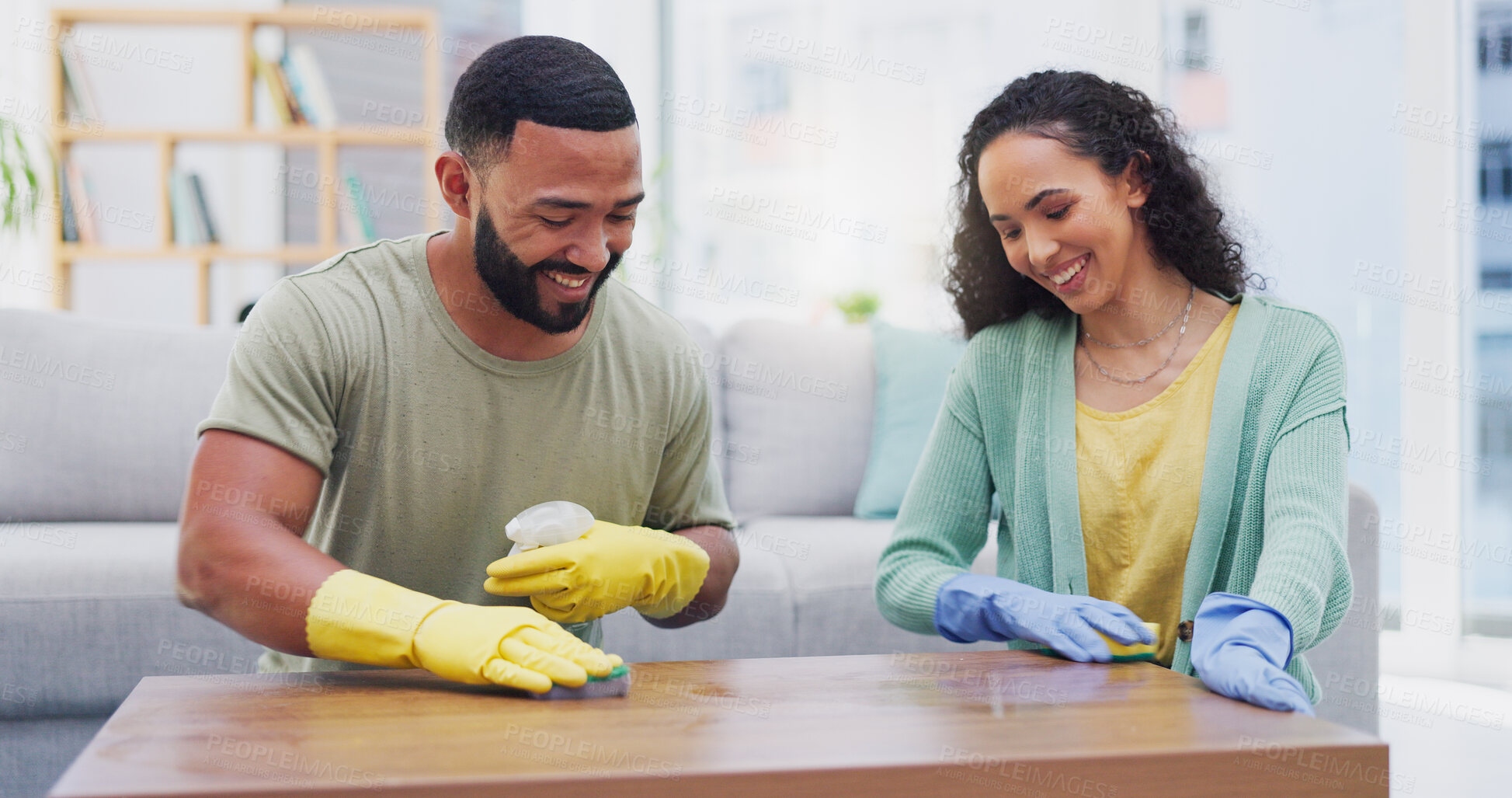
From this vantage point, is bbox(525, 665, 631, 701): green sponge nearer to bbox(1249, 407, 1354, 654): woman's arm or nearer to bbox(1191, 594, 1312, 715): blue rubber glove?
bbox(1191, 594, 1312, 715): blue rubber glove

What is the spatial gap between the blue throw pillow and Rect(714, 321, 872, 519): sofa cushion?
0.05 metres

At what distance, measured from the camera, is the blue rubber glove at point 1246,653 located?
0.82 m

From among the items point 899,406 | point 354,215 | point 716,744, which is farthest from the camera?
point 354,215

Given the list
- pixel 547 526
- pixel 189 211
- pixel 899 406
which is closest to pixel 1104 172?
pixel 547 526

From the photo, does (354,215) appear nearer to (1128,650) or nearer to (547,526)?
(547,526)

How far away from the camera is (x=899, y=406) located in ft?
7.74

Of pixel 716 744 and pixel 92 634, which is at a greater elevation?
pixel 716 744

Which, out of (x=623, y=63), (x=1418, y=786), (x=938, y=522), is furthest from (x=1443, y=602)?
(x=623, y=63)

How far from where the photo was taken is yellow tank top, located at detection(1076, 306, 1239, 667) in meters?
1.23

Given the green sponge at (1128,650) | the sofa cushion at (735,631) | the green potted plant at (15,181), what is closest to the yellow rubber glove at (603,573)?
the green sponge at (1128,650)

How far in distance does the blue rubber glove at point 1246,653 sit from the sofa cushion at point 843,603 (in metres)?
0.84

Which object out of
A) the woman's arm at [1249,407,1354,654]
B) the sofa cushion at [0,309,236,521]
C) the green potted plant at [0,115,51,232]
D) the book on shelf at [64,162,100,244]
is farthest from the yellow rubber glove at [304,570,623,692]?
the book on shelf at [64,162,100,244]

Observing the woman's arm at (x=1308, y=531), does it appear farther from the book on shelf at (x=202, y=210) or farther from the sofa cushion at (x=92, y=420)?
the book on shelf at (x=202, y=210)

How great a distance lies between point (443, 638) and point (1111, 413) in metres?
0.78
